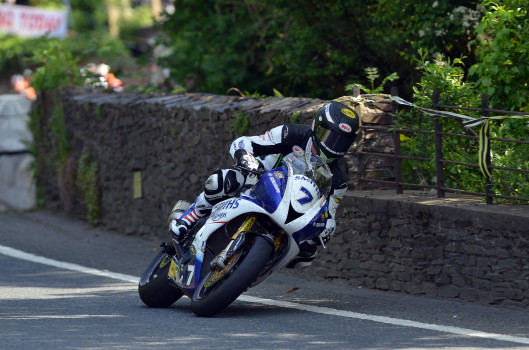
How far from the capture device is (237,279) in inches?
276

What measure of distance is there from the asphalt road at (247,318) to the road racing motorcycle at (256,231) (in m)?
0.26

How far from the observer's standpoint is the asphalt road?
6.50 m

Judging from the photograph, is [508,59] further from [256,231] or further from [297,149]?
[256,231]

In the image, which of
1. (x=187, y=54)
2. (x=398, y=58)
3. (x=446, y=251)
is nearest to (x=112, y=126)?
(x=187, y=54)

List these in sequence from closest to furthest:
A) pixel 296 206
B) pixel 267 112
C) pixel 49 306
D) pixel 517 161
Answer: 1. pixel 296 206
2. pixel 49 306
3. pixel 517 161
4. pixel 267 112

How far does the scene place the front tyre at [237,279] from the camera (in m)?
7.01

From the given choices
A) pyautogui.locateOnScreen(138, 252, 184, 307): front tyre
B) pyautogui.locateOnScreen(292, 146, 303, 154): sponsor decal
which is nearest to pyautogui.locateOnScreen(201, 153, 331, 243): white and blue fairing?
pyautogui.locateOnScreen(292, 146, 303, 154): sponsor decal

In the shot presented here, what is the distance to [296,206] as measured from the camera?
7148 mm

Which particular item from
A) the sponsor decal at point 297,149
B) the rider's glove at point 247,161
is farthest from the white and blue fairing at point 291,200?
the sponsor decal at point 297,149

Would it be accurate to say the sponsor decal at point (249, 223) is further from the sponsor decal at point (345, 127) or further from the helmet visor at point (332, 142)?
the sponsor decal at point (345, 127)

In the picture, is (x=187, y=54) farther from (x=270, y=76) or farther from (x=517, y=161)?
(x=517, y=161)

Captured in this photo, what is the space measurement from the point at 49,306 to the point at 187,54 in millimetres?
8610

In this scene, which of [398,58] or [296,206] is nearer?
[296,206]

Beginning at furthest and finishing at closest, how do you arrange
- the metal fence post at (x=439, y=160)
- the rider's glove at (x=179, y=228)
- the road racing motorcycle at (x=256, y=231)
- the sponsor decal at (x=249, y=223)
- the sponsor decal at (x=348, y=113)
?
the metal fence post at (x=439, y=160) → the rider's glove at (x=179, y=228) → the sponsor decal at (x=348, y=113) → the sponsor decal at (x=249, y=223) → the road racing motorcycle at (x=256, y=231)
